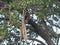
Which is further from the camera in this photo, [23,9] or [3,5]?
[3,5]

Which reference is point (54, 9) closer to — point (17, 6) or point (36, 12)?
point (36, 12)

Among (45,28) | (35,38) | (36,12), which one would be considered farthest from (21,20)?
(35,38)

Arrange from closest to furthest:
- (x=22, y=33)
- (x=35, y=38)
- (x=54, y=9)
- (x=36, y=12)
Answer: (x=22, y=33), (x=36, y=12), (x=54, y=9), (x=35, y=38)

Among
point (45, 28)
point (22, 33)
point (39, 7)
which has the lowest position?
point (45, 28)

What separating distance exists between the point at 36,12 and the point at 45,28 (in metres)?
2.48

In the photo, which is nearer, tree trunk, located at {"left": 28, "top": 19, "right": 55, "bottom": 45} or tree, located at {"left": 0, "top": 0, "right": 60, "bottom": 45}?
tree, located at {"left": 0, "top": 0, "right": 60, "bottom": 45}

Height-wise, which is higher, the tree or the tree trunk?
the tree

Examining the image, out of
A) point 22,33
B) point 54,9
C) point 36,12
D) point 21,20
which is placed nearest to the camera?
point 22,33

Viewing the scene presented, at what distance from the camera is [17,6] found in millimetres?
4887

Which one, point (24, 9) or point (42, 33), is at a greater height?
point (24, 9)

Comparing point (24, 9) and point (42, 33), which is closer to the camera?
point (24, 9)

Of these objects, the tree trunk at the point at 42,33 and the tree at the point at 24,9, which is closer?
the tree at the point at 24,9

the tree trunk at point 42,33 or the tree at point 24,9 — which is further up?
the tree at point 24,9

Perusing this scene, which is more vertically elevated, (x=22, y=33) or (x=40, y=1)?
(x=40, y=1)
